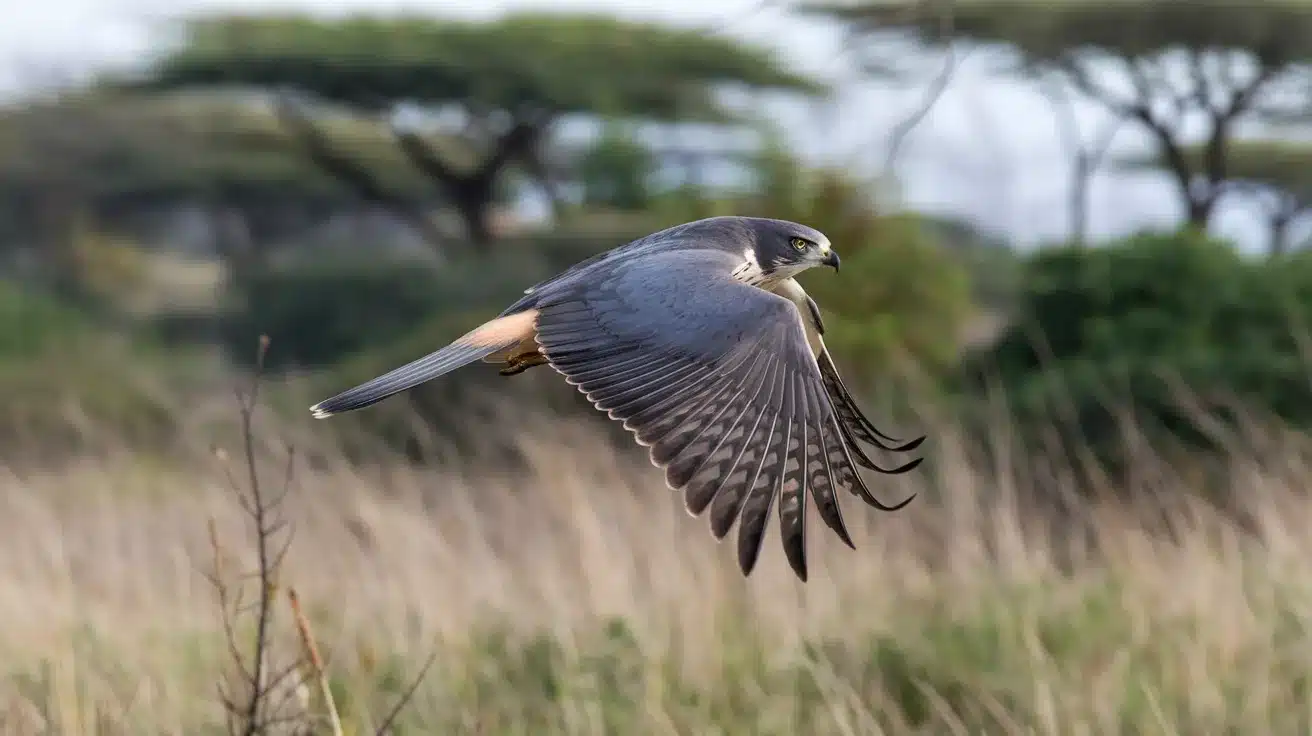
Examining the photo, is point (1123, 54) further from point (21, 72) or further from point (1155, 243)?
point (21, 72)

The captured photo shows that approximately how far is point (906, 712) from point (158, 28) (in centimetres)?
1922

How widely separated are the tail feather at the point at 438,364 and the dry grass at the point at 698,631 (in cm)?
95

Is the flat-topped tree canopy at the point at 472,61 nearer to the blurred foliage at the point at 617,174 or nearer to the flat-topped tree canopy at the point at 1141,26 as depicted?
the blurred foliage at the point at 617,174

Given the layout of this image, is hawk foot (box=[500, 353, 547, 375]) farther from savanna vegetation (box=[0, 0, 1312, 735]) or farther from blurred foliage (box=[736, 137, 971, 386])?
blurred foliage (box=[736, 137, 971, 386])

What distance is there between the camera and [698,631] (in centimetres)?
450

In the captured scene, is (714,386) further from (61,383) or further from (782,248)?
(61,383)

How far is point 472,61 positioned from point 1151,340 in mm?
12922

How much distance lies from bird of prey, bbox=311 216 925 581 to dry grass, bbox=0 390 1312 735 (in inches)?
40.8

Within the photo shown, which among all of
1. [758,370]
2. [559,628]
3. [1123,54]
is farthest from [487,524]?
[1123,54]

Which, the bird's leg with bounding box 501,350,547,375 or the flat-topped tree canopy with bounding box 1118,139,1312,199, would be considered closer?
the bird's leg with bounding box 501,350,547,375

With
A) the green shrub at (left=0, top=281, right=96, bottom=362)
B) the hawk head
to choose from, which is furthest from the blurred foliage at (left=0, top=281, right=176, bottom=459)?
the hawk head

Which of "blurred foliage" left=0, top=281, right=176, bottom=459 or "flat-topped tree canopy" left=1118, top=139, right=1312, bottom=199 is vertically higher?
"flat-topped tree canopy" left=1118, top=139, right=1312, bottom=199

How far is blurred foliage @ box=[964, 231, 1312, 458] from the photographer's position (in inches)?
338

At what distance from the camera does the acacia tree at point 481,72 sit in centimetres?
2034
